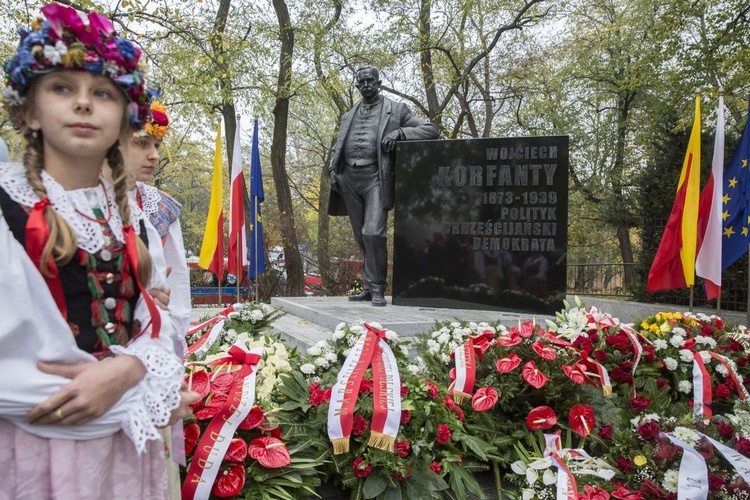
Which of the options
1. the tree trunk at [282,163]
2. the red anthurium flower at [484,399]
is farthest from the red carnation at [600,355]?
the tree trunk at [282,163]

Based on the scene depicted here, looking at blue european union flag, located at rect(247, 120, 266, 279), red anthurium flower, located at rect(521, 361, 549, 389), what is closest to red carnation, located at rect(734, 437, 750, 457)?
red anthurium flower, located at rect(521, 361, 549, 389)

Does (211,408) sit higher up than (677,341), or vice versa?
(677,341)

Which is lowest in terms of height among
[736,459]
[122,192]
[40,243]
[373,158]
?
[736,459]

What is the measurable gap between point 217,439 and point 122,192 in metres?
1.17

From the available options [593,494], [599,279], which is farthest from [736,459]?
[599,279]

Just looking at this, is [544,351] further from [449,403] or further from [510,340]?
[449,403]

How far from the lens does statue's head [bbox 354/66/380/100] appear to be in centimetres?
630

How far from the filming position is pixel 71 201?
126 cm

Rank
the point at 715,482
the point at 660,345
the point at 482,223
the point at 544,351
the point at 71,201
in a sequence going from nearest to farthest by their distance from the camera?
the point at 71,201
the point at 715,482
the point at 544,351
the point at 660,345
the point at 482,223

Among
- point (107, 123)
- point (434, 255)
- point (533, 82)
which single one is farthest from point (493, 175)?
point (533, 82)

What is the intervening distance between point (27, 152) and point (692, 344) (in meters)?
3.88

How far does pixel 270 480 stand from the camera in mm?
2285


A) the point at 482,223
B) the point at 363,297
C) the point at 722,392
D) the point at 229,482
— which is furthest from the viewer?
the point at 363,297

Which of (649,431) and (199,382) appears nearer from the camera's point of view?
(199,382)
